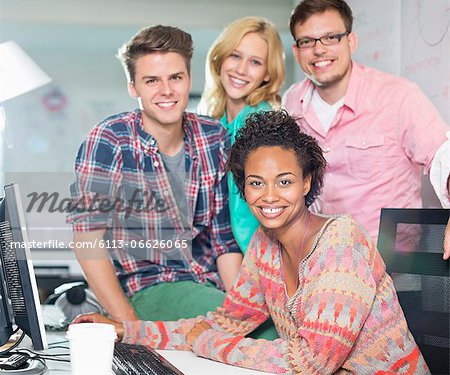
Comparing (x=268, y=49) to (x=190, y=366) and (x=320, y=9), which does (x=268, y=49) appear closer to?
(x=320, y=9)

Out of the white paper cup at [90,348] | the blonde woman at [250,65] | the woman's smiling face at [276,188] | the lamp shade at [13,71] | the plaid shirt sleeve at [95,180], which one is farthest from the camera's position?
the lamp shade at [13,71]

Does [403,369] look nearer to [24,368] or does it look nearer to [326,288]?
[326,288]

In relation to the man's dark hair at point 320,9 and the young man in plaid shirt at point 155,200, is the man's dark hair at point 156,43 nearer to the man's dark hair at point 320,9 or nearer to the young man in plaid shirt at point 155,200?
the young man in plaid shirt at point 155,200

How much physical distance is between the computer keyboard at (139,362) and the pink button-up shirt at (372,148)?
1000mm

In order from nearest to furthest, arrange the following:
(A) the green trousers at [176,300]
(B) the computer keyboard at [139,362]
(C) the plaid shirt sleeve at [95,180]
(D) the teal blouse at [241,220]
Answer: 1. (B) the computer keyboard at [139,362]
2. (A) the green trousers at [176,300]
3. (C) the plaid shirt sleeve at [95,180]
4. (D) the teal blouse at [241,220]

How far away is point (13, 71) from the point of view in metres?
3.23

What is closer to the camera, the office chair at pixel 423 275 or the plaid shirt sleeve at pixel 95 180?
the office chair at pixel 423 275

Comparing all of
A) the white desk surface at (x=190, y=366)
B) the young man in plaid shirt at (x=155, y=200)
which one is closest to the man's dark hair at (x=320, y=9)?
the young man in plaid shirt at (x=155, y=200)

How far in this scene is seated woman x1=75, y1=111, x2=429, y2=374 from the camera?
1.42 m

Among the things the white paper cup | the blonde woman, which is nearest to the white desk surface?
the white paper cup

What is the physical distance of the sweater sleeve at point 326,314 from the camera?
1403mm

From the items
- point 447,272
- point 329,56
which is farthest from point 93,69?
point 447,272

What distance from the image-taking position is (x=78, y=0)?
15.5 feet

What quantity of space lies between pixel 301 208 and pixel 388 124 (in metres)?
0.81
